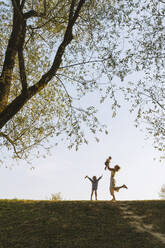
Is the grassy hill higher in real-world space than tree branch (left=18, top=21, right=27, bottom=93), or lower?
lower

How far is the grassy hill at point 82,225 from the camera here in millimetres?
10031

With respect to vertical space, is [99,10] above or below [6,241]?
above


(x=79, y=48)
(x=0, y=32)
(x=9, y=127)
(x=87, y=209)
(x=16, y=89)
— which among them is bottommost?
(x=87, y=209)

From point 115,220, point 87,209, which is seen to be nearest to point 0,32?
point 87,209

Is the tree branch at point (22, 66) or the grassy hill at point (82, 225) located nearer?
the grassy hill at point (82, 225)

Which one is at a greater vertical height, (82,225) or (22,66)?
(22,66)

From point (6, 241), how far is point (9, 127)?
7489 millimetres

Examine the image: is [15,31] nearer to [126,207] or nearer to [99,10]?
[99,10]

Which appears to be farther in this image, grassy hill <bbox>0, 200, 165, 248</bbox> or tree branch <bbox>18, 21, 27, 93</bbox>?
tree branch <bbox>18, 21, 27, 93</bbox>

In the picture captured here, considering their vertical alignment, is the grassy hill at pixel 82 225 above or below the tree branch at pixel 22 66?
below

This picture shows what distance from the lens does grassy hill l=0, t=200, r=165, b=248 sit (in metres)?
10.0

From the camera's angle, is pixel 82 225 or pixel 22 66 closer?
pixel 22 66

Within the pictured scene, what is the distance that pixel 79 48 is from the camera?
15.4 m

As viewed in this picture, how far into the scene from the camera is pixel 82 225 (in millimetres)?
11922
